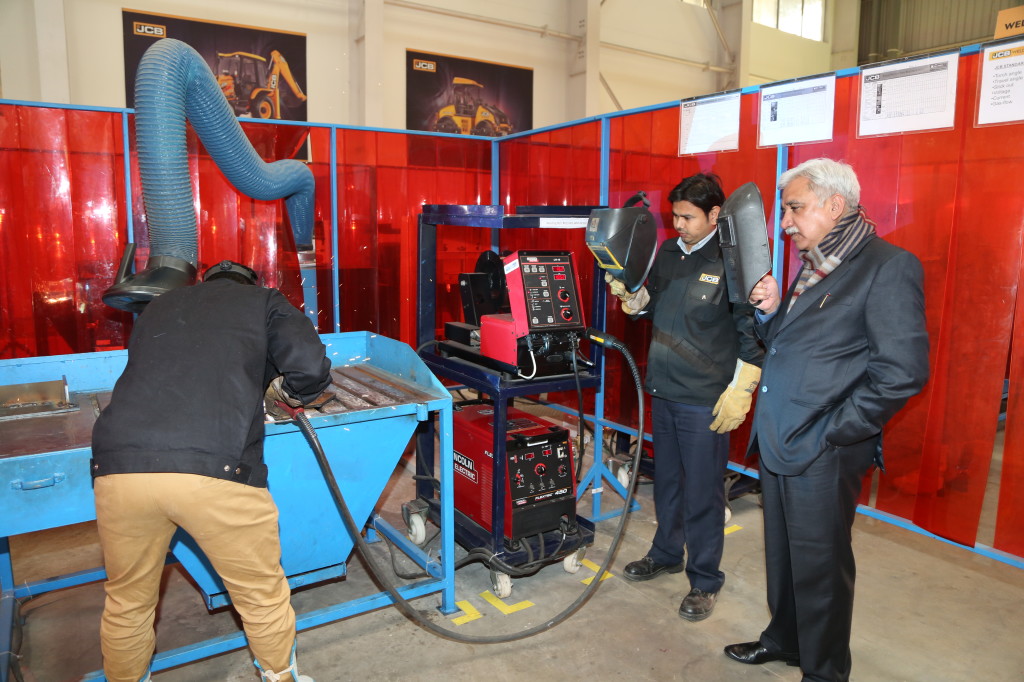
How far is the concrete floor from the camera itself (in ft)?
7.99

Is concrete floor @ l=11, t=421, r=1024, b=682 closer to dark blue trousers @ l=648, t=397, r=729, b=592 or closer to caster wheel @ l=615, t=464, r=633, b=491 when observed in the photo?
dark blue trousers @ l=648, t=397, r=729, b=592

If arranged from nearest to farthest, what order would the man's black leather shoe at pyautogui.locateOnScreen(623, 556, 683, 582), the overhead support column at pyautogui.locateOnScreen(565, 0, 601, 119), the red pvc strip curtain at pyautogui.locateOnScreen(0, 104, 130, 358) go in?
the man's black leather shoe at pyautogui.locateOnScreen(623, 556, 683, 582) < the red pvc strip curtain at pyautogui.locateOnScreen(0, 104, 130, 358) < the overhead support column at pyautogui.locateOnScreen(565, 0, 601, 119)

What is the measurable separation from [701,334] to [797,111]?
1.13 meters

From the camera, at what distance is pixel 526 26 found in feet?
27.6

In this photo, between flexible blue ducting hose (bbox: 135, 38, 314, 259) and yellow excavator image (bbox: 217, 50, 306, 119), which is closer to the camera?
flexible blue ducting hose (bbox: 135, 38, 314, 259)

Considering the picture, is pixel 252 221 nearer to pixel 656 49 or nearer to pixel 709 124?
pixel 709 124

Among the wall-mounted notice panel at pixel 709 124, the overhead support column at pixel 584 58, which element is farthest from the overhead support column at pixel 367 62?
the wall-mounted notice panel at pixel 709 124

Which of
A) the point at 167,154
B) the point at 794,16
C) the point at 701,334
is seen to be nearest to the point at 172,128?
the point at 167,154

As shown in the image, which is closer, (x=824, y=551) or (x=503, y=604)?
(x=824, y=551)

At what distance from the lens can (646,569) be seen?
3.07 meters

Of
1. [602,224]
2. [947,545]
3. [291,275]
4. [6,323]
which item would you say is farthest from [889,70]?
[6,323]

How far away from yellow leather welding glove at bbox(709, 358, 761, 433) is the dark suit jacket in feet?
1.40

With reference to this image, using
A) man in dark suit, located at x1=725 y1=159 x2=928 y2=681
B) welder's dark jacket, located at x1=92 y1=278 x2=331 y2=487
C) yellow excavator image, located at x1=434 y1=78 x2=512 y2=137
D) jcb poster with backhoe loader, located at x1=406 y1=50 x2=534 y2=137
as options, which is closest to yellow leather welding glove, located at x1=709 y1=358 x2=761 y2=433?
man in dark suit, located at x1=725 y1=159 x2=928 y2=681

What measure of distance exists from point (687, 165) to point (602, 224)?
111cm
